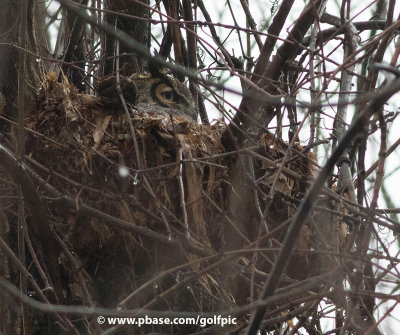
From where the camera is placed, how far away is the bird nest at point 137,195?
2.62 m

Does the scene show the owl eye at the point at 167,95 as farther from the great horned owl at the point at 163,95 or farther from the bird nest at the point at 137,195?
the bird nest at the point at 137,195

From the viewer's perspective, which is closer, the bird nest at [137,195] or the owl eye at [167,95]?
the bird nest at [137,195]

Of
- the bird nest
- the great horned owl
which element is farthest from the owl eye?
the bird nest

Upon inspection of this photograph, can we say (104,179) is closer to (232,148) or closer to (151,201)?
(151,201)

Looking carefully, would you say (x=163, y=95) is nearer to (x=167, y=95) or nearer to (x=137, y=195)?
(x=167, y=95)

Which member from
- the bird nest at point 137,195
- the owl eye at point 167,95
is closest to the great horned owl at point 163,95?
the owl eye at point 167,95

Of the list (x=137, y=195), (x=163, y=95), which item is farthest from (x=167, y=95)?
(x=137, y=195)

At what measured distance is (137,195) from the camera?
2.62 metres

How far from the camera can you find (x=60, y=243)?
251cm

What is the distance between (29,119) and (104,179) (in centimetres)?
42

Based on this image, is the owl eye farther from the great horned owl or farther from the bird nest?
the bird nest

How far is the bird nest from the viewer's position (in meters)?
2.62

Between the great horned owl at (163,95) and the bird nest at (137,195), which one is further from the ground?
the great horned owl at (163,95)

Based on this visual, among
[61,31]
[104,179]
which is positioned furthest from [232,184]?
[61,31]
